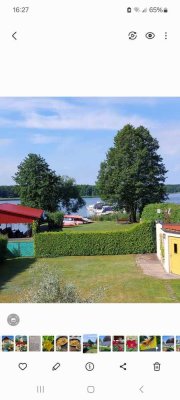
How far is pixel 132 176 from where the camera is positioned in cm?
437

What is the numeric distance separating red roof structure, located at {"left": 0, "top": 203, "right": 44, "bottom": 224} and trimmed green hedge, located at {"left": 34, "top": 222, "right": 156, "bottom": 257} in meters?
3.82

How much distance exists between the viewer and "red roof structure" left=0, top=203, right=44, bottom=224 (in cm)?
411

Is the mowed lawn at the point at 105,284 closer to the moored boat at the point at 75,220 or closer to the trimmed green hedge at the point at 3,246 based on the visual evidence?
the moored boat at the point at 75,220

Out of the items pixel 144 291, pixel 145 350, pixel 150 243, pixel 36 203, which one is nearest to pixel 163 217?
pixel 150 243

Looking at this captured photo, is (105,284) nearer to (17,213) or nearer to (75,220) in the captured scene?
(17,213)
